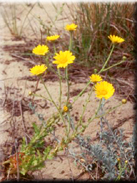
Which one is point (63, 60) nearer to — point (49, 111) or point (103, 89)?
point (103, 89)

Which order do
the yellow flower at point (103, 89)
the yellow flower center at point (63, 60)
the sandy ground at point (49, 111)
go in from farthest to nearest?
the sandy ground at point (49, 111)
the yellow flower center at point (63, 60)
the yellow flower at point (103, 89)

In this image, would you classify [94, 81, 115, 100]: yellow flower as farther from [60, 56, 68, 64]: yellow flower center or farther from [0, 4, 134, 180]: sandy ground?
[0, 4, 134, 180]: sandy ground

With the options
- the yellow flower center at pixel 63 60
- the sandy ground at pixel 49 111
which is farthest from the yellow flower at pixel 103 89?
the sandy ground at pixel 49 111

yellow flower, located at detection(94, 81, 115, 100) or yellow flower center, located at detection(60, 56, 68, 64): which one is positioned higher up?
yellow flower center, located at detection(60, 56, 68, 64)

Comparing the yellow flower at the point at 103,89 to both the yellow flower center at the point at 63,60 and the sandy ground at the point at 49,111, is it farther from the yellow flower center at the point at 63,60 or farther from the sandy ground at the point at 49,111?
the sandy ground at the point at 49,111

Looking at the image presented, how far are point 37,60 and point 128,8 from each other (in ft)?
2.95

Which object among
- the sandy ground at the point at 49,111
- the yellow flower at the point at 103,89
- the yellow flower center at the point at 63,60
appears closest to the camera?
the yellow flower at the point at 103,89

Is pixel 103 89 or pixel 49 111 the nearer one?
pixel 103 89

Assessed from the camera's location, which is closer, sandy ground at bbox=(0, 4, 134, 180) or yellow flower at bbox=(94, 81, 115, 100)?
yellow flower at bbox=(94, 81, 115, 100)

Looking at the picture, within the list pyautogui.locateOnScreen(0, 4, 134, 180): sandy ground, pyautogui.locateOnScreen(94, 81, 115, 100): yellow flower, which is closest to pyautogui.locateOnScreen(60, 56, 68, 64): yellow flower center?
pyautogui.locateOnScreen(94, 81, 115, 100): yellow flower

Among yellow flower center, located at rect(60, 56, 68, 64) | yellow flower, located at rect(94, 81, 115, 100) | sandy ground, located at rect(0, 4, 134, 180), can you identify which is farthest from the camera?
sandy ground, located at rect(0, 4, 134, 180)

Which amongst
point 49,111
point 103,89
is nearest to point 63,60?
point 103,89

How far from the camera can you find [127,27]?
2.41m

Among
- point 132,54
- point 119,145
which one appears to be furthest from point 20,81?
point 119,145
